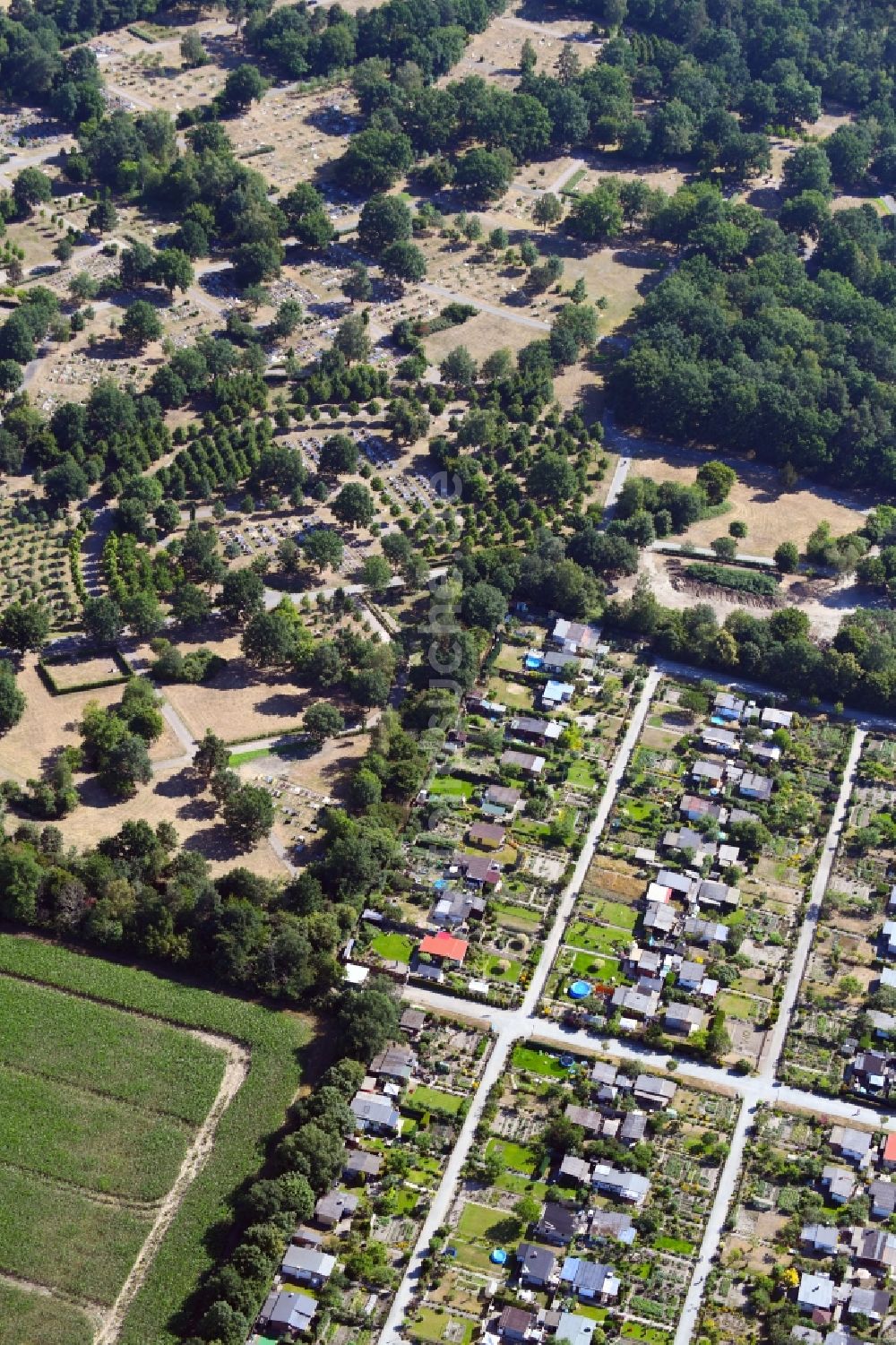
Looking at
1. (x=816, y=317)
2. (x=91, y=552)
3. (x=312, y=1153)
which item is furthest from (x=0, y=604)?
(x=816, y=317)

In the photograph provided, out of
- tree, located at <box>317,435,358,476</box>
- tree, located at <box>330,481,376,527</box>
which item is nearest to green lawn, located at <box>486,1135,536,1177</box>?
tree, located at <box>330,481,376,527</box>

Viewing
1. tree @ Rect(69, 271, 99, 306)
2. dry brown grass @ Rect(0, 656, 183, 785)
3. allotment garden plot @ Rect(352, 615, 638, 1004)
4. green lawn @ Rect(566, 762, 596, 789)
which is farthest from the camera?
tree @ Rect(69, 271, 99, 306)

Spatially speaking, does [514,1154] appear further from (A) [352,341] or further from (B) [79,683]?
(A) [352,341]

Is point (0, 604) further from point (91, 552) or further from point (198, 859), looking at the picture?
point (198, 859)

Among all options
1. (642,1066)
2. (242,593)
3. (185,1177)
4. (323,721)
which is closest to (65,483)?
(242,593)

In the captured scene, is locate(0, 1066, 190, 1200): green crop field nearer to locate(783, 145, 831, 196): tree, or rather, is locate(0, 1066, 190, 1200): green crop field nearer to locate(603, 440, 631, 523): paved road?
locate(603, 440, 631, 523): paved road

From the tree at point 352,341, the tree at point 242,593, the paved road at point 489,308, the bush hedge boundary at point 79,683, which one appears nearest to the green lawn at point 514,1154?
the bush hedge boundary at point 79,683

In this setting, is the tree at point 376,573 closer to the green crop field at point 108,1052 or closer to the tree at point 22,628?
the tree at point 22,628
